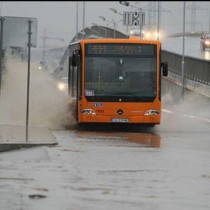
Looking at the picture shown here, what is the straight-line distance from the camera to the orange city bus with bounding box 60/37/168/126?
20.0 metres

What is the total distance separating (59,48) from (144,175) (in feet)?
322

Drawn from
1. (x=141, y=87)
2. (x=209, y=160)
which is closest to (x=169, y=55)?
(x=141, y=87)

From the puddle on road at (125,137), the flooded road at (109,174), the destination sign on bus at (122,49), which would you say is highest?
the destination sign on bus at (122,49)

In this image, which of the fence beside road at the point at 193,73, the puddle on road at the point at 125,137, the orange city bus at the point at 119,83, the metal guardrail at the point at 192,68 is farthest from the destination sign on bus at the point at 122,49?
the metal guardrail at the point at 192,68

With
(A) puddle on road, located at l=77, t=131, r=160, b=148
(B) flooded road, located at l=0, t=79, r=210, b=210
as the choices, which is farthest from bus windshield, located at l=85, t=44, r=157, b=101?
(B) flooded road, located at l=0, t=79, r=210, b=210

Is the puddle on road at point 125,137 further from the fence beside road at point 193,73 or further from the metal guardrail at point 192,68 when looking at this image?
the metal guardrail at point 192,68

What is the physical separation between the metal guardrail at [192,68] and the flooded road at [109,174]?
19678 millimetres

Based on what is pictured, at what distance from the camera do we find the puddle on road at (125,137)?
16.9m

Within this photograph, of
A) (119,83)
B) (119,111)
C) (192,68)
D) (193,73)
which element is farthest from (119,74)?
(192,68)

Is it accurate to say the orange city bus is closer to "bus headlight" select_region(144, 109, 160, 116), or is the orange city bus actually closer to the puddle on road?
"bus headlight" select_region(144, 109, 160, 116)

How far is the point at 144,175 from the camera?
11.2 m

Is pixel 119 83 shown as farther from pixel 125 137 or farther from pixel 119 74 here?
pixel 125 137

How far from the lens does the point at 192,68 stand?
42.1 metres

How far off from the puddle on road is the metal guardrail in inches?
708
